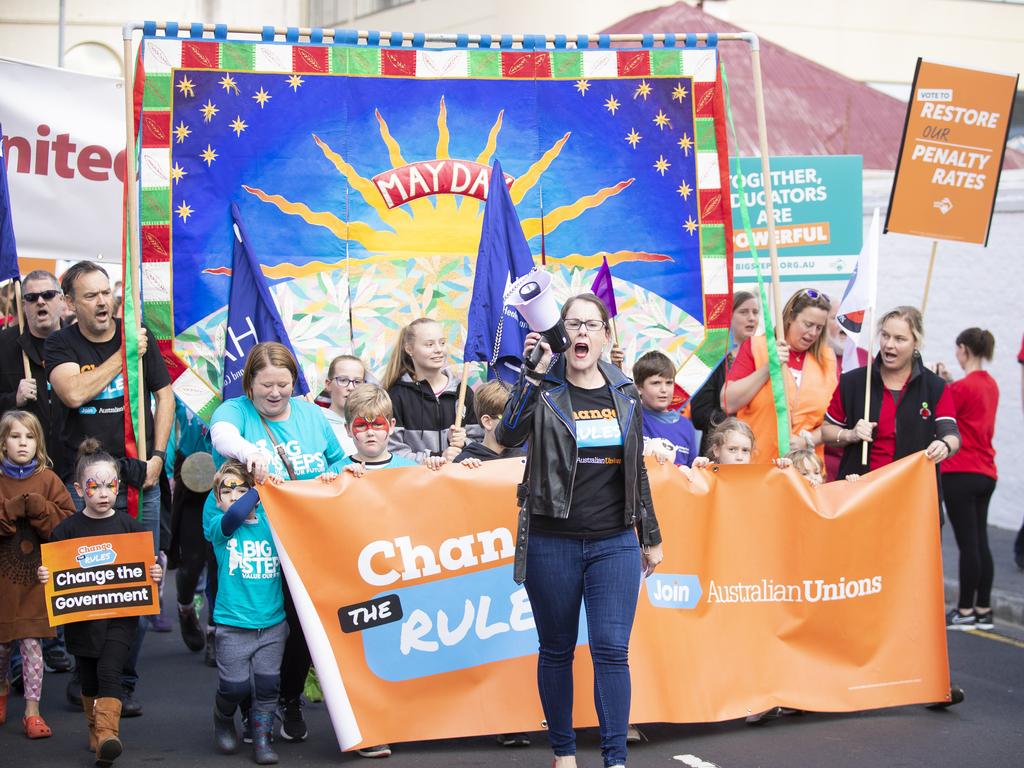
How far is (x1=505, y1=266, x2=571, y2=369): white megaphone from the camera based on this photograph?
523cm

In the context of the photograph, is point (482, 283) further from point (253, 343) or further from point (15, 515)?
point (15, 515)

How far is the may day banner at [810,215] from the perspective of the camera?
11.9 metres

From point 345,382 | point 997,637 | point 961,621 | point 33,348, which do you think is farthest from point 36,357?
point 997,637

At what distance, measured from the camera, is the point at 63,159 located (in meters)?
9.53

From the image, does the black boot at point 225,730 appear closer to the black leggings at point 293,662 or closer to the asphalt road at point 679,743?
the asphalt road at point 679,743

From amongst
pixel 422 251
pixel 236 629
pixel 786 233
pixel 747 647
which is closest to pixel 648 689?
pixel 747 647

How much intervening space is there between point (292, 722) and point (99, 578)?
1076 millimetres

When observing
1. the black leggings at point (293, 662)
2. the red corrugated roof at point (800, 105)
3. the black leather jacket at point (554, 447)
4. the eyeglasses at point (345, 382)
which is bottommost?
the black leggings at point (293, 662)


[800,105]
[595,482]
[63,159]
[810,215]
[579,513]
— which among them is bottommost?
[579,513]

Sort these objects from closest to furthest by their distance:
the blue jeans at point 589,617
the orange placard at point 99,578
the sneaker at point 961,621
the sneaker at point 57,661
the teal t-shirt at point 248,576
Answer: the blue jeans at point 589,617 → the teal t-shirt at point 248,576 → the orange placard at point 99,578 → the sneaker at point 57,661 → the sneaker at point 961,621

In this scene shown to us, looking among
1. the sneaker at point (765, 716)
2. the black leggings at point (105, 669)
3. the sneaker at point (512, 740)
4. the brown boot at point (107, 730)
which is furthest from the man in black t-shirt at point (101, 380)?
the sneaker at point (765, 716)

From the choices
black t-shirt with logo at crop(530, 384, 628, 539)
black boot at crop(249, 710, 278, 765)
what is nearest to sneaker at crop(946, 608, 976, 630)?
black t-shirt with logo at crop(530, 384, 628, 539)

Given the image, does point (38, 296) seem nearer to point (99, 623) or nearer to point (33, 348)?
point (33, 348)

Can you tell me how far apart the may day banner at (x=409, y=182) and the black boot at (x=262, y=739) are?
2.02 metres
